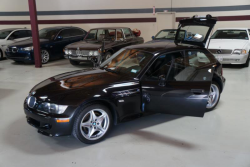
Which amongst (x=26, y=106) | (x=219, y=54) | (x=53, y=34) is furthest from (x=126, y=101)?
(x=53, y=34)

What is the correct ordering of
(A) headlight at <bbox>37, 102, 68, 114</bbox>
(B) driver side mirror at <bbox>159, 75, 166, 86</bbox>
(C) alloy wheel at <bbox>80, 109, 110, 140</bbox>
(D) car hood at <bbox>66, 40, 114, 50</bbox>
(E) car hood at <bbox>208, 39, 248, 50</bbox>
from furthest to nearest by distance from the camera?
(D) car hood at <bbox>66, 40, 114, 50</bbox> < (E) car hood at <bbox>208, 39, 248, 50</bbox> < (B) driver side mirror at <bbox>159, 75, 166, 86</bbox> < (C) alloy wheel at <bbox>80, 109, 110, 140</bbox> < (A) headlight at <bbox>37, 102, 68, 114</bbox>

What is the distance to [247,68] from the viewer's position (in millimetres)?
8617

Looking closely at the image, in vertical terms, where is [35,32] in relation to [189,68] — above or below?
above

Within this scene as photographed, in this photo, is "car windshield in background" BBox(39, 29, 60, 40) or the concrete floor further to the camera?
"car windshield in background" BBox(39, 29, 60, 40)

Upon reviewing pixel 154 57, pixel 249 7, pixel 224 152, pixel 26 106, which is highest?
Answer: pixel 249 7

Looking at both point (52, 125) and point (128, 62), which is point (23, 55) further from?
point (52, 125)

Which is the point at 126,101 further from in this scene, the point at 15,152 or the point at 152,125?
the point at 15,152

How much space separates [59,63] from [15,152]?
707 cm

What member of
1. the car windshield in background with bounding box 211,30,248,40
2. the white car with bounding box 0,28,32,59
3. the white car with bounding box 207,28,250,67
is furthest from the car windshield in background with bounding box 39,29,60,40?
the car windshield in background with bounding box 211,30,248,40

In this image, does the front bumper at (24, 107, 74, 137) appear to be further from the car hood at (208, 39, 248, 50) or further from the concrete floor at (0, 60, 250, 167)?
the car hood at (208, 39, 248, 50)

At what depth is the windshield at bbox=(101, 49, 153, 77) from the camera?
395cm

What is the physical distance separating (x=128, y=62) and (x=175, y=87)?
0.96m

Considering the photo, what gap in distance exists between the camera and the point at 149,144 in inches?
141

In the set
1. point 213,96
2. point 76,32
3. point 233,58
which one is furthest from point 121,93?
point 76,32
